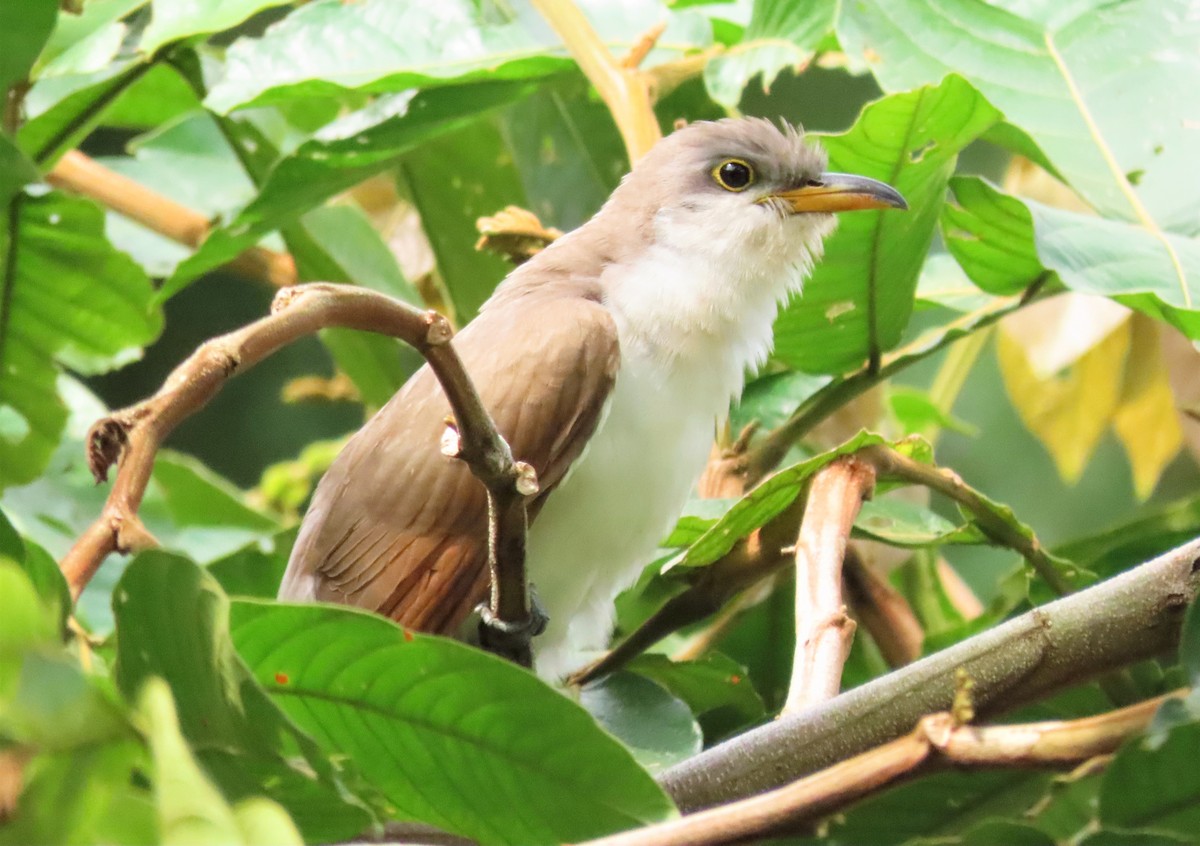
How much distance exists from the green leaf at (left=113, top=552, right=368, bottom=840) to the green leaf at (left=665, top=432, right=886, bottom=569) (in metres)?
0.77

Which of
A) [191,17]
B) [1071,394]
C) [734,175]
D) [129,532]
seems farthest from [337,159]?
[1071,394]

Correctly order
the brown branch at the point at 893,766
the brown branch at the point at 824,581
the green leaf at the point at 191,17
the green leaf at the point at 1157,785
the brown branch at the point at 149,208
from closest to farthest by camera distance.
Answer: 1. the brown branch at the point at 893,766
2. the green leaf at the point at 1157,785
3. the brown branch at the point at 824,581
4. the green leaf at the point at 191,17
5. the brown branch at the point at 149,208

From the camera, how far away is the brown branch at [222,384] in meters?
1.07

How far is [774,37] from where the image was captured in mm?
2395

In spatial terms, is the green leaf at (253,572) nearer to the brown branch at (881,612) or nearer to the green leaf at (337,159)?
the green leaf at (337,159)

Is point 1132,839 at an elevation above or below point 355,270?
above

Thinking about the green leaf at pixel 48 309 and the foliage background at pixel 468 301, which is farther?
the green leaf at pixel 48 309

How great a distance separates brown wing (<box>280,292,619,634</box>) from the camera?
2033 millimetres

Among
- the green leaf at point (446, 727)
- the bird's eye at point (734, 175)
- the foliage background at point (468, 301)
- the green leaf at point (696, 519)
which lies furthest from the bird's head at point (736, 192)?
the green leaf at point (446, 727)

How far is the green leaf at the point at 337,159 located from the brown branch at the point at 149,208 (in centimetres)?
45

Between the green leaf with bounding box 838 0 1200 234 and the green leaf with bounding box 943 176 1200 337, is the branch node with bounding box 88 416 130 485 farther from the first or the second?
the green leaf with bounding box 838 0 1200 234

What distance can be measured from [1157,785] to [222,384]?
0.77m

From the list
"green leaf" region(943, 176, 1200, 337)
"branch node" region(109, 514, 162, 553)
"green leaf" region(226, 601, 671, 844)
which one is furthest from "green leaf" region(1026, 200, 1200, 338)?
"branch node" region(109, 514, 162, 553)

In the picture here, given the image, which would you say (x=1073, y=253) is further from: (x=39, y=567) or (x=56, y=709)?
(x=56, y=709)
